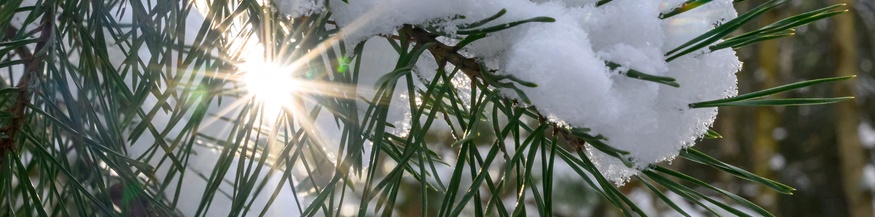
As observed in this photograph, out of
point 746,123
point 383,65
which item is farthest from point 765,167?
point 383,65

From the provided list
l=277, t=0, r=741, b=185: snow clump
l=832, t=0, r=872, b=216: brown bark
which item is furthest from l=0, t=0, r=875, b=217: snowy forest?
l=832, t=0, r=872, b=216: brown bark

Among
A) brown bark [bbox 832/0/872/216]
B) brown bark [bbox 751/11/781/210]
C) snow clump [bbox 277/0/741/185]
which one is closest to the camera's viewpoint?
snow clump [bbox 277/0/741/185]

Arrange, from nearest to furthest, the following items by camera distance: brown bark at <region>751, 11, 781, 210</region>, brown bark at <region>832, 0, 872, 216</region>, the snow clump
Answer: the snow clump < brown bark at <region>832, 0, 872, 216</region> < brown bark at <region>751, 11, 781, 210</region>

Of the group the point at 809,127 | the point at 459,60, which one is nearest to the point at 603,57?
the point at 459,60

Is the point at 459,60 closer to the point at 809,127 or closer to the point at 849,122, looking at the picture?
the point at 849,122

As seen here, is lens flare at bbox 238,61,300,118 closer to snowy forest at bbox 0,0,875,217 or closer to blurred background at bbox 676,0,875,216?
snowy forest at bbox 0,0,875,217

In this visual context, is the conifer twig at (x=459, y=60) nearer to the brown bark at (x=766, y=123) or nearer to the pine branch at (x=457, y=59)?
the pine branch at (x=457, y=59)

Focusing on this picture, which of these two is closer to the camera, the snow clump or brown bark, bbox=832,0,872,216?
the snow clump

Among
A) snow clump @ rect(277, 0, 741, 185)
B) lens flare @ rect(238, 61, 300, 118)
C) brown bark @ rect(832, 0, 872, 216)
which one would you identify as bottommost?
snow clump @ rect(277, 0, 741, 185)
